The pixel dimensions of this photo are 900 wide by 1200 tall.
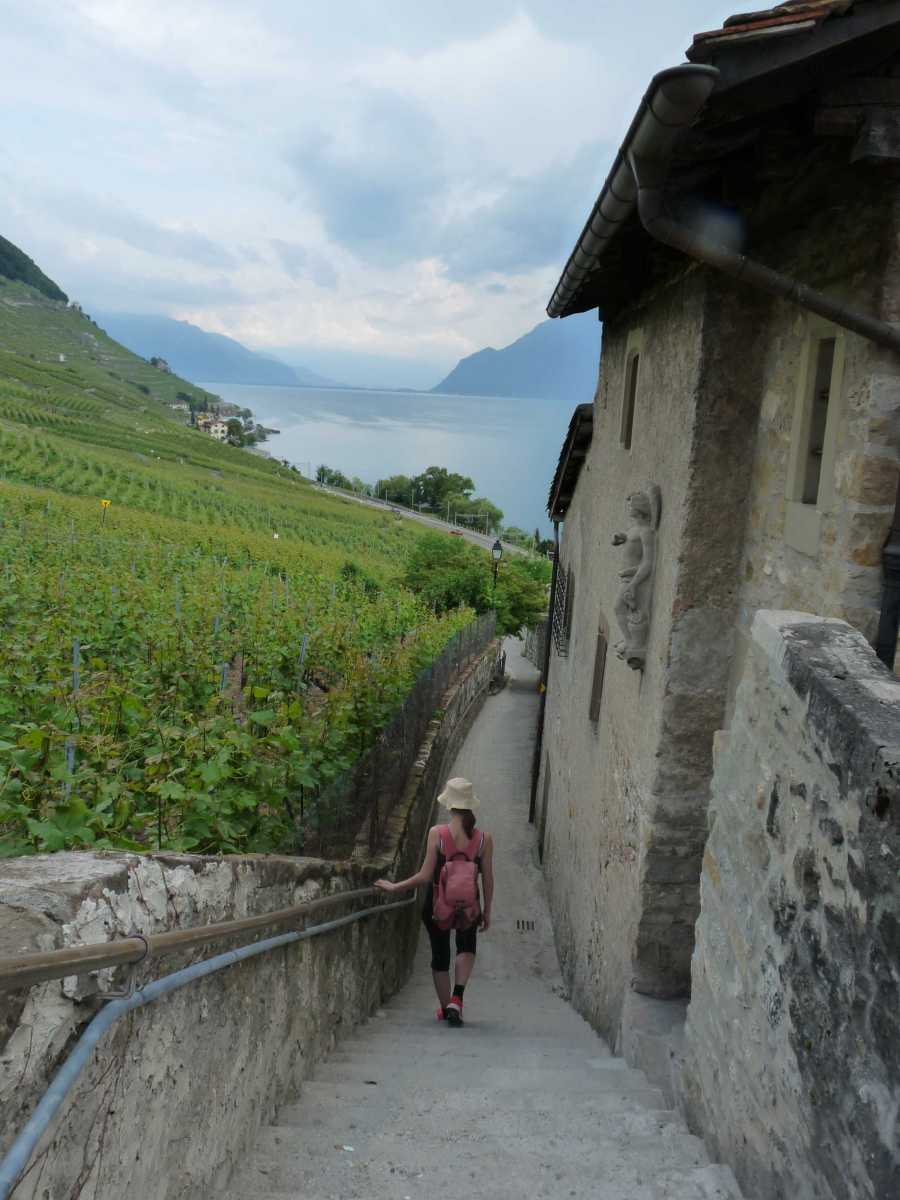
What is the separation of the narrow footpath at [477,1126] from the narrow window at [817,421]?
8.78 ft

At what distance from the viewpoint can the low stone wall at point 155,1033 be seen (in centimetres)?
186

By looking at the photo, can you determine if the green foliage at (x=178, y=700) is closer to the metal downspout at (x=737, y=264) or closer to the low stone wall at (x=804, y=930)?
the low stone wall at (x=804, y=930)

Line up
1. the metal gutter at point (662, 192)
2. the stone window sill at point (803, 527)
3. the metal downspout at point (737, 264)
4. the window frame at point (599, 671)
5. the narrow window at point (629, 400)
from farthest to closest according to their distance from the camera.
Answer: the window frame at point (599, 671), the narrow window at point (629, 400), the stone window sill at point (803, 527), the metal downspout at point (737, 264), the metal gutter at point (662, 192)

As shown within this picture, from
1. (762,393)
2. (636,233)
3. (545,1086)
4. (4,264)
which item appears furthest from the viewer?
(4,264)

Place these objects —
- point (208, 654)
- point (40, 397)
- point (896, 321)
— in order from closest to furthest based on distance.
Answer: point (896, 321), point (208, 654), point (40, 397)

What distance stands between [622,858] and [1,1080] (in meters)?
4.48

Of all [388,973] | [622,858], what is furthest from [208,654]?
[622,858]

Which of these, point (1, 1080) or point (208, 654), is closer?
point (1, 1080)

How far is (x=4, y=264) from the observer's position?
16012 cm

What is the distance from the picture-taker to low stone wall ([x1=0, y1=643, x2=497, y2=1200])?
1858 mm

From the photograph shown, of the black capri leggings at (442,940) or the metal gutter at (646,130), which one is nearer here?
the metal gutter at (646,130)

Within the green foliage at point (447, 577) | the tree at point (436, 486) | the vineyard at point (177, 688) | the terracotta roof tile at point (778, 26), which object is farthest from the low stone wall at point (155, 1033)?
the tree at point (436, 486)

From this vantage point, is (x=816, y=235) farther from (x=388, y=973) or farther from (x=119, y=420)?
(x=119, y=420)

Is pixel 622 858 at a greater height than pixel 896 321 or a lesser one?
lesser
